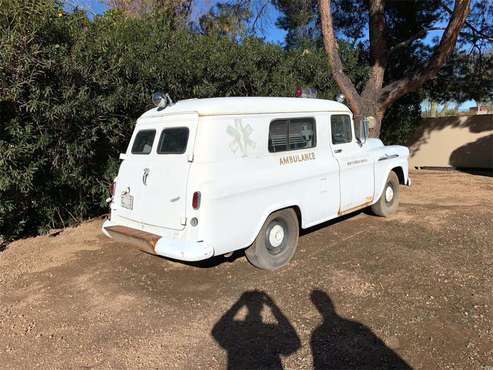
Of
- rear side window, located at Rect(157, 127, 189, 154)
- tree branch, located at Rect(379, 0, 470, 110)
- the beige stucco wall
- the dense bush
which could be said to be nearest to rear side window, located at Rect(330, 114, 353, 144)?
rear side window, located at Rect(157, 127, 189, 154)

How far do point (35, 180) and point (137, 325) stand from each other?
11.7 feet

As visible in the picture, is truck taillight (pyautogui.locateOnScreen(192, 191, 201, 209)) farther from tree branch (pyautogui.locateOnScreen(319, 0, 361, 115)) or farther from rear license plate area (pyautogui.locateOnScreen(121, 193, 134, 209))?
tree branch (pyautogui.locateOnScreen(319, 0, 361, 115))

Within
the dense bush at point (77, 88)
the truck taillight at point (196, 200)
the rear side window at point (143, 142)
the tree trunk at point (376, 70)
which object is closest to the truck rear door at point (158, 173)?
the rear side window at point (143, 142)

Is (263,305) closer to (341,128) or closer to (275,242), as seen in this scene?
(275,242)

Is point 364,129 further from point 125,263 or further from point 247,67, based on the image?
point 125,263

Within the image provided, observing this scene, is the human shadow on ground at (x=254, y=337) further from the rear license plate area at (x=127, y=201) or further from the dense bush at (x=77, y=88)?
the dense bush at (x=77, y=88)

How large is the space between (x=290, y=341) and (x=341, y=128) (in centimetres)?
354

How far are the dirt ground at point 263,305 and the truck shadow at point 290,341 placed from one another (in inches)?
0.6

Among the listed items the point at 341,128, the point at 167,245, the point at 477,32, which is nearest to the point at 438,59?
the point at 477,32

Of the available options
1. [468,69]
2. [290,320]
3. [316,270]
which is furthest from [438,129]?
[290,320]

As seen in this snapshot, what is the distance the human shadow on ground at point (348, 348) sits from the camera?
130 inches

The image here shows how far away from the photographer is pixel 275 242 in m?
5.22

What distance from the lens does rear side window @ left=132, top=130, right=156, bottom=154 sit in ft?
17.1

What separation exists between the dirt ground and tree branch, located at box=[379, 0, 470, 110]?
5.58 metres
